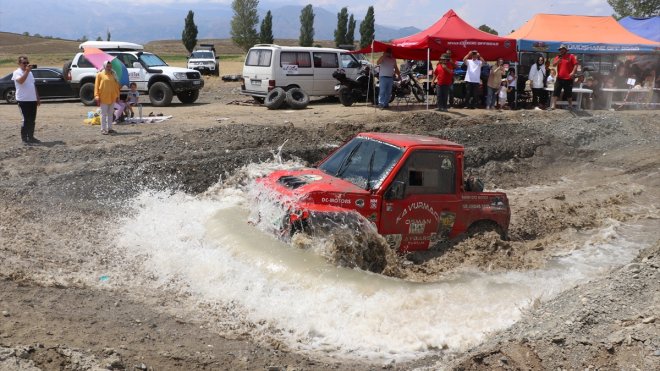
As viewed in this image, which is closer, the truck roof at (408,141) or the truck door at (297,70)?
the truck roof at (408,141)

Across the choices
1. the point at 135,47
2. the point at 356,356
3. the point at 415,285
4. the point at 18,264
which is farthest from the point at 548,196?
the point at 135,47

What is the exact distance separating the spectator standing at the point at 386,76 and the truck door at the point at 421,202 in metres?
12.0

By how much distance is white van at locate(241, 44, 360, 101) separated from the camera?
21188mm

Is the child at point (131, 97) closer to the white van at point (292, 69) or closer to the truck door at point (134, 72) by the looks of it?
the truck door at point (134, 72)

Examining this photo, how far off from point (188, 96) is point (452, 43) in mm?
9678

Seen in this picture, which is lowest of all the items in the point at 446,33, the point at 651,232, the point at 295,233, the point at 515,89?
the point at 651,232

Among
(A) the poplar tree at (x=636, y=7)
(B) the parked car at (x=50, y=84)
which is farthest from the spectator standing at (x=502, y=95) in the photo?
(A) the poplar tree at (x=636, y=7)

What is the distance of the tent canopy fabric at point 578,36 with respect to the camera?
20656mm

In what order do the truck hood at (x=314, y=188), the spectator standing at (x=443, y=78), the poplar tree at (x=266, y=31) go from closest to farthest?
the truck hood at (x=314, y=188) → the spectator standing at (x=443, y=78) → the poplar tree at (x=266, y=31)

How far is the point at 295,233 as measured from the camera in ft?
24.0

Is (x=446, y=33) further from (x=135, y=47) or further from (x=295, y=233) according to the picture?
(x=295, y=233)

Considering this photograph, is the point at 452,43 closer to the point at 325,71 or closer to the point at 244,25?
the point at 325,71

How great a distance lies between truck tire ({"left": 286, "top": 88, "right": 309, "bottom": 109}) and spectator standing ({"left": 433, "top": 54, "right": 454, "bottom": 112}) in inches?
170

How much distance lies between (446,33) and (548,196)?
25.9ft
